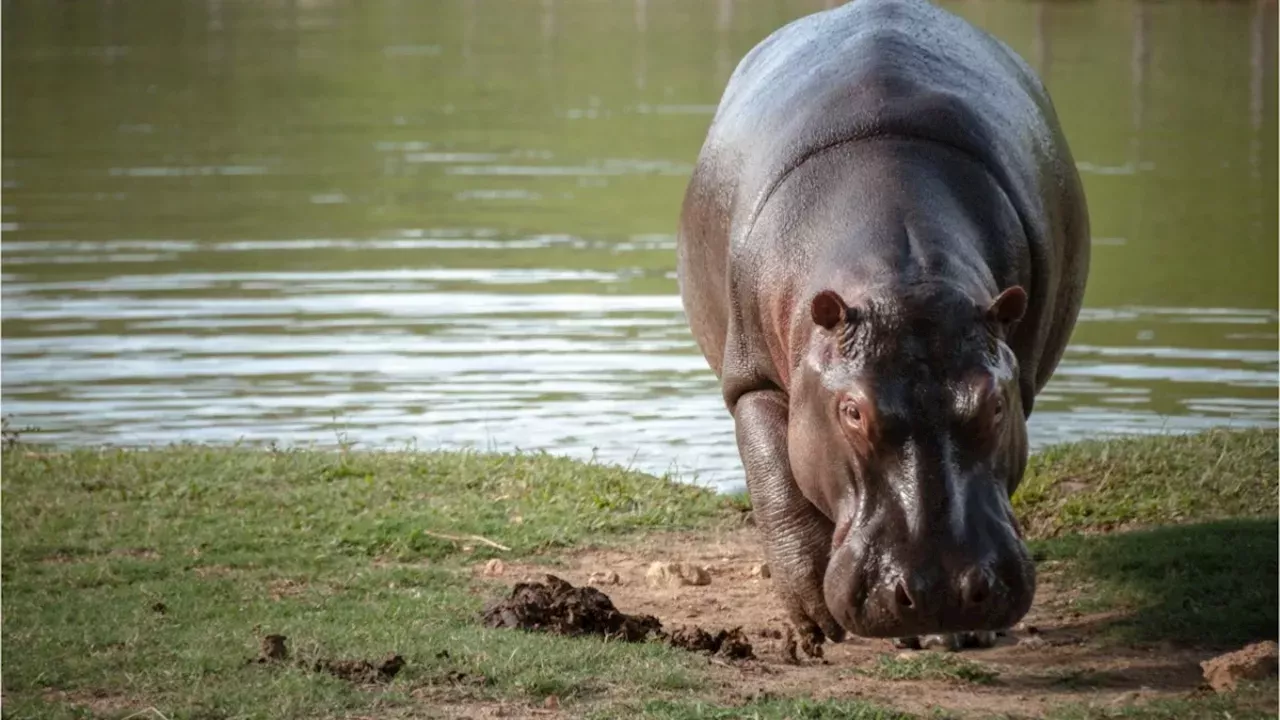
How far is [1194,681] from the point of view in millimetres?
5402

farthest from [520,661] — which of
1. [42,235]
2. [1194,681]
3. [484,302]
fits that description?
[42,235]

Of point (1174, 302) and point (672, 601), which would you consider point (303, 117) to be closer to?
point (1174, 302)

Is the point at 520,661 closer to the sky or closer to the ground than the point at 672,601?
closer to the sky

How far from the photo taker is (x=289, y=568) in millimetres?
6547

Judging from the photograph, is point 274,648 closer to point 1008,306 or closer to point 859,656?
point 859,656

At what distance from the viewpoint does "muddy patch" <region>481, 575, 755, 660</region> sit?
5.59m

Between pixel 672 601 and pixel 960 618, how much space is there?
7.33ft

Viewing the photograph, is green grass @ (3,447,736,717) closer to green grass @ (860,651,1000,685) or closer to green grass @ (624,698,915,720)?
green grass @ (624,698,915,720)

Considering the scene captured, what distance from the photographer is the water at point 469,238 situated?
10.8 m

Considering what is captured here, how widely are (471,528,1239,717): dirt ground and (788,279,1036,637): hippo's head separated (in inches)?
30.9

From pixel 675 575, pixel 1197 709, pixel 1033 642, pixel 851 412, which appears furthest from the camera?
pixel 675 575

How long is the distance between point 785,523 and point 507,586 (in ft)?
4.58

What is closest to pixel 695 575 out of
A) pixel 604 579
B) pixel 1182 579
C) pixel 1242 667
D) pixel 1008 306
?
pixel 604 579

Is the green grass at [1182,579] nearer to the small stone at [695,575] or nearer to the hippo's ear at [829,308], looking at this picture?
the small stone at [695,575]
